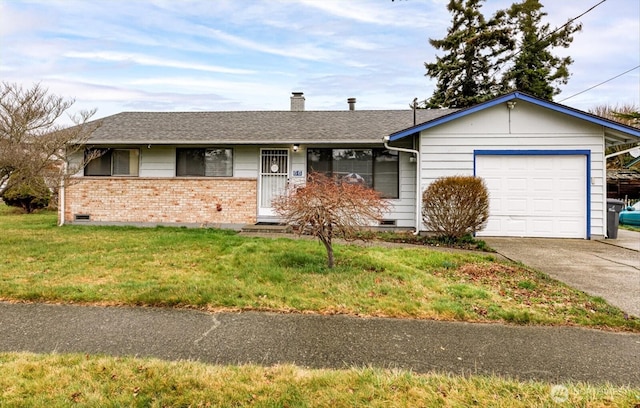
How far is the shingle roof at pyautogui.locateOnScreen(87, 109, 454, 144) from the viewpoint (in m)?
11.2

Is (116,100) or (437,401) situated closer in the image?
(437,401)

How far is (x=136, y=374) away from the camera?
9.23ft

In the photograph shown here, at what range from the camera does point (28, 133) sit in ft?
25.3

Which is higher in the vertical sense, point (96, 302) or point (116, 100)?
point (116, 100)

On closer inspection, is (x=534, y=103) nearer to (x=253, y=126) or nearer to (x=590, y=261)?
(x=590, y=261)

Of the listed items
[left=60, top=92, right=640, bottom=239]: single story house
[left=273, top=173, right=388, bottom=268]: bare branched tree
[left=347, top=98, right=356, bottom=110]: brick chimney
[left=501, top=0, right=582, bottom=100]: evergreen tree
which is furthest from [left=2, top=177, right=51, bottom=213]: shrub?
[left=501, top=0, right=582, bottom=100]: evergreen tree

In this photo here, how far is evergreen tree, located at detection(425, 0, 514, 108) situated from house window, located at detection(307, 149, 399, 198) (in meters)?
20.8

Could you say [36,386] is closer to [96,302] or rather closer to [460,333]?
[96,302]

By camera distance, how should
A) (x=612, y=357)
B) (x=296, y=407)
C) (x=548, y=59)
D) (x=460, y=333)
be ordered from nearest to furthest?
1. (x=296, y=407)
2. (x=612, y=357)
3. (x=460, y=333)
4. (x=548, y=59)

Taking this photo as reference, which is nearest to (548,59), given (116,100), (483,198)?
(483,198)

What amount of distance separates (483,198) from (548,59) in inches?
1028

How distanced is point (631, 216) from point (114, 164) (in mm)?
19956

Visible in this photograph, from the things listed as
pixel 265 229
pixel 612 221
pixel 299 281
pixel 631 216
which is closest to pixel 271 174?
pixel 265 229

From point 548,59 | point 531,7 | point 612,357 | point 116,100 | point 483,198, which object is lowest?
point 612,357
